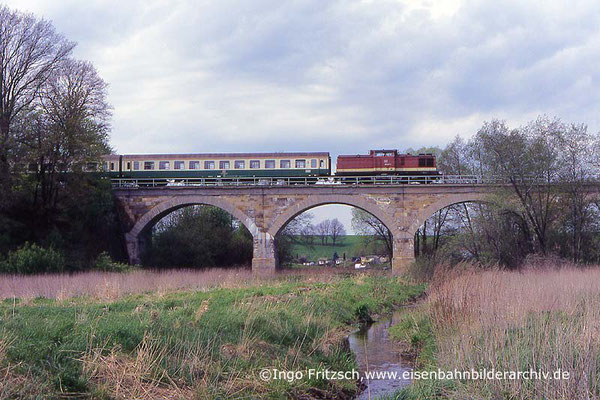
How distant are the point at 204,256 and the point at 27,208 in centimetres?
980

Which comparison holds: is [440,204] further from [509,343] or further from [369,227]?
[509,343]

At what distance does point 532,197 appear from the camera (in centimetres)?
2731

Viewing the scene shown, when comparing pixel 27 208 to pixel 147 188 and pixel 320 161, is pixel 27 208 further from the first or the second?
pixel 320 161

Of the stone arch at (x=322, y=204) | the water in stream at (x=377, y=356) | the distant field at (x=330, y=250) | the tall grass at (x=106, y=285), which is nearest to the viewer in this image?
the water in stream at (x=377, y=356)

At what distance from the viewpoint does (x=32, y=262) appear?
79.8ft

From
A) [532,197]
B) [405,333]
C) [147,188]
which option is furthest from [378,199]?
[405,333]

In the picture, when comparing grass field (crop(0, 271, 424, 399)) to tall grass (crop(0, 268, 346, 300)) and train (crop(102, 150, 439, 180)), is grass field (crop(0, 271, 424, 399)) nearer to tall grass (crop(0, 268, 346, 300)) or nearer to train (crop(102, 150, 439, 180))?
tall grass (crop(0, 268, 346, 300))

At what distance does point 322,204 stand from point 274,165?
4.21 m

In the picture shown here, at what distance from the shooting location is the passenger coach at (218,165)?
A: 35719 millimetres

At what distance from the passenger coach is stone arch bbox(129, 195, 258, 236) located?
6.91ft

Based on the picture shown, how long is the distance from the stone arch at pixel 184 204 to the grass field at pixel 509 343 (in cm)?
2335

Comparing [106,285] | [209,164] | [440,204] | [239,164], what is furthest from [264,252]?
[106,285]

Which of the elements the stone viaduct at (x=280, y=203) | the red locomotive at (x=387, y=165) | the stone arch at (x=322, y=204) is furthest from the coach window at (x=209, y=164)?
the red locomotive at (x=387, y=165)

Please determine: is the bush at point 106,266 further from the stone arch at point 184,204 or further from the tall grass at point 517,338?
the tall grass at point 517,338
